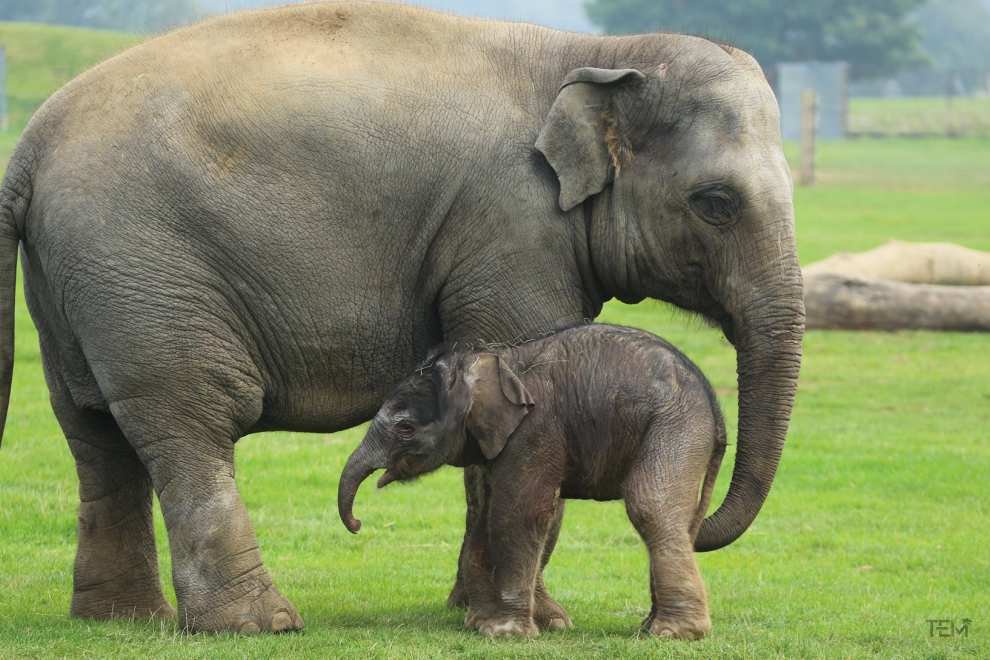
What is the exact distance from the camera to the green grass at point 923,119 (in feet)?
231

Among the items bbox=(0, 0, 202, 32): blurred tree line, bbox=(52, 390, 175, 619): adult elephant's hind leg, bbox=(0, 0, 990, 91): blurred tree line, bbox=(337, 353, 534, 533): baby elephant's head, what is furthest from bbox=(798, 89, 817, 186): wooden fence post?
Result: bbox=(0, 0, 202, 32): blurred tree line

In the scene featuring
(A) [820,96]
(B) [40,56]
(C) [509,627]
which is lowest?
(C) [509,627]

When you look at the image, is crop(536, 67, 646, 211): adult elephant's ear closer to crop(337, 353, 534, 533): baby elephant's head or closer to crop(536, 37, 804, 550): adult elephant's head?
crop(536, 37, 804, 550): adult elephant's head

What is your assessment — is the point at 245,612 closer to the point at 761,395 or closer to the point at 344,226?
the point at 344,226

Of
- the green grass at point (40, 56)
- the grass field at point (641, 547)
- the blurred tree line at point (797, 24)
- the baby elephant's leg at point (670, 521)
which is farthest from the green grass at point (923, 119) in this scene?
the baby elephant's leg at point (670, 521)

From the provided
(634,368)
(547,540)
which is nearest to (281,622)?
(547,540)

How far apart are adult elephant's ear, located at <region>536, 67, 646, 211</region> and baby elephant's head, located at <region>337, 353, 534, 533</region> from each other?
0.86 meters

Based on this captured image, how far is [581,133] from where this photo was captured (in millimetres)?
7898

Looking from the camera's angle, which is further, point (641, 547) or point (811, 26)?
point (811, 26)

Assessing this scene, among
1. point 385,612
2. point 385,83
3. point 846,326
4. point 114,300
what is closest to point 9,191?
point 114,300

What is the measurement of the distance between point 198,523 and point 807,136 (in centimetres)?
3766

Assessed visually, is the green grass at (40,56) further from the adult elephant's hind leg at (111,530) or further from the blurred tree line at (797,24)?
the adult elephant's hind leg at (111,530)

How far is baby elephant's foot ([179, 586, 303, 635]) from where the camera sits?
7793 millimetres

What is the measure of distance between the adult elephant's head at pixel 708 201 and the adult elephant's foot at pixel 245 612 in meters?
1.84
